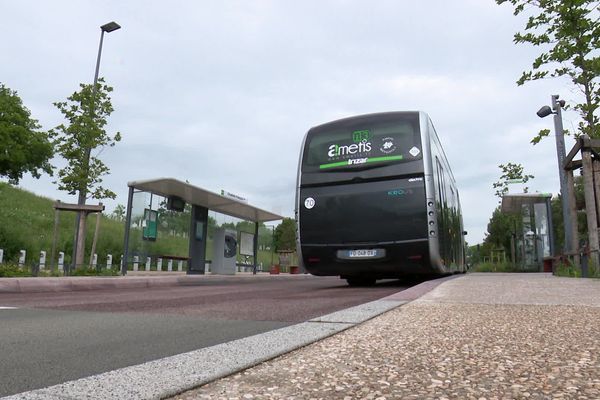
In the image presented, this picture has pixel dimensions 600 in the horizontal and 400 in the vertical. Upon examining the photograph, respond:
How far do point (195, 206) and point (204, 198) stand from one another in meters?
1.20

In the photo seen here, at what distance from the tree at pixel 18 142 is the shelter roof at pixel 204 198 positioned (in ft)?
45.1

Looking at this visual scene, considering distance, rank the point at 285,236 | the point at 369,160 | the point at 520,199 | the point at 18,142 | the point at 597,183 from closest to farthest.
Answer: the point at 369,160, the point at 597,183, the point at 520,199, the point at 18,142, the point at 285,236

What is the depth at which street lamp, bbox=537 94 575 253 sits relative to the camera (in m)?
13.0

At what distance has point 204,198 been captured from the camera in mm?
18047

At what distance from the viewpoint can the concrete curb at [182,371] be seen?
6.19 ft

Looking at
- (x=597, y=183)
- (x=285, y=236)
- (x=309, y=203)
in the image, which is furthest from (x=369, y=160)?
(x=285, y=236)

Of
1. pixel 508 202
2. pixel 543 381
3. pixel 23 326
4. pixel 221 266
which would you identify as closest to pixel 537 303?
pixel 543 381

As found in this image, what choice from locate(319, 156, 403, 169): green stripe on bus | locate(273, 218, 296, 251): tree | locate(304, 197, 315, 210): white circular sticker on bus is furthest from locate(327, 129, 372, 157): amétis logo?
locate(273, 218, 296, 251): tree

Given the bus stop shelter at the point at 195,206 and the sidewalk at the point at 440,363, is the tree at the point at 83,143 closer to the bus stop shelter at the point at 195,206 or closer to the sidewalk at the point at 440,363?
the bus stop shelter at the point at 195,206

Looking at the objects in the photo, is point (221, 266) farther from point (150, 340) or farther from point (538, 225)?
point (150, 340)

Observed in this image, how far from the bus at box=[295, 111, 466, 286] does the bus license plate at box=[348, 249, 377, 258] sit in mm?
19

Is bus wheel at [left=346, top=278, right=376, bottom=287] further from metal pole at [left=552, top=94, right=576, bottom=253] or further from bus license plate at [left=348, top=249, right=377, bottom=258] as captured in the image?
metal pole at [left=552, top=94, right=576, bottom=253]

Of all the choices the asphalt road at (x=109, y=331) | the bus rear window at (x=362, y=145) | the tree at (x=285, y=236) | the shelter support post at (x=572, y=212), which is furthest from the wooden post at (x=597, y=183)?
the tree at (x=285, y=236)

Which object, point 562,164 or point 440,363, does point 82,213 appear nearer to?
point 562,164
